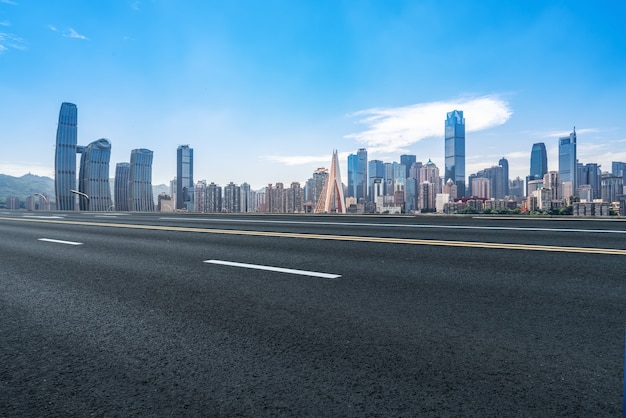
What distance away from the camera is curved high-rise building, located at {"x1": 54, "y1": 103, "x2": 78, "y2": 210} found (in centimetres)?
15510

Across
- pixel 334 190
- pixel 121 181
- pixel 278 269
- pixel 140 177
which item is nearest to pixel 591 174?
pixel 334 190

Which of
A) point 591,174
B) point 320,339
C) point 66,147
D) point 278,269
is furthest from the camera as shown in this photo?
point 66,147

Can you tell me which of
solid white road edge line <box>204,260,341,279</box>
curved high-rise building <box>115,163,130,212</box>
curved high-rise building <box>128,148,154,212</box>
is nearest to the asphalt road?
solid white road edge line <box>204,260,341,279</box>

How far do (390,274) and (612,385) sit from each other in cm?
361

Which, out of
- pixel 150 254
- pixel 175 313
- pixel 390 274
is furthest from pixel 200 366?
pixel 150 254

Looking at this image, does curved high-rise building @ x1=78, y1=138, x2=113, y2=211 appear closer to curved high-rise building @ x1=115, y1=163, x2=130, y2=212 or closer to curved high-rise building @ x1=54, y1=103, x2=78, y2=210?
curved high-rise building @ x1=54, y1=103, x2=78, y2=210

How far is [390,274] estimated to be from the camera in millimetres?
6027

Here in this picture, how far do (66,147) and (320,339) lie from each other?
18809cm

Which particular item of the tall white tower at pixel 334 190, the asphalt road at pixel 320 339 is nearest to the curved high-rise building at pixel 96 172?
the tall white tower at pixel 334 190

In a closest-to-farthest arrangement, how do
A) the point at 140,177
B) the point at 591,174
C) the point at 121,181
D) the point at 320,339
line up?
the point at 320,339 → the point at 140,177 → the point at 591,174 → the point at 121,181

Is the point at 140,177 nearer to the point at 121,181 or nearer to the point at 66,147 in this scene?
the point at 66,147

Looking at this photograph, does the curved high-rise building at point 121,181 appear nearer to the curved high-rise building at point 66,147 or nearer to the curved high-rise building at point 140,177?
the curved high-rise building at point 66,147

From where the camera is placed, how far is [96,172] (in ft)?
479

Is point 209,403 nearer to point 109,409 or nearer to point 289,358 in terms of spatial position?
point 109,409
